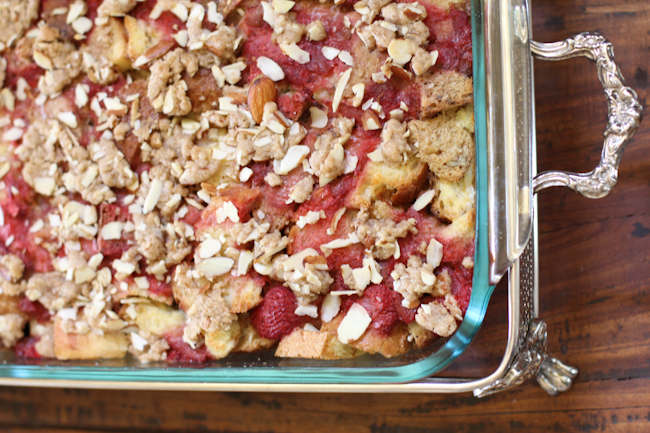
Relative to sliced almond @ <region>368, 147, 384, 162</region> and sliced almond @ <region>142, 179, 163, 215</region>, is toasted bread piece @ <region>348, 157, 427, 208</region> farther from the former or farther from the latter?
sliced almond @ <region>142, 179, 163, 215</region>

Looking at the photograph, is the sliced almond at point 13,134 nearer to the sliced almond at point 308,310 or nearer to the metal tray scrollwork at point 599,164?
the sliced almond at point 308,310

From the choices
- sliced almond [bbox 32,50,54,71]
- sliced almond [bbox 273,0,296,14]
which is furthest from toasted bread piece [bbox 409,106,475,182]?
sliced almond [bbox 32,50,54,71]

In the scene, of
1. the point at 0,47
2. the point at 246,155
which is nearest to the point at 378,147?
the point at 246,155

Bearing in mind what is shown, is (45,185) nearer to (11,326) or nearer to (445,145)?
(11,326)

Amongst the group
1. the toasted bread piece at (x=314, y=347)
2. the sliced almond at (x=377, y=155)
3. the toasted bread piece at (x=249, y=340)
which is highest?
the sliced almond at (x=377, y=155)

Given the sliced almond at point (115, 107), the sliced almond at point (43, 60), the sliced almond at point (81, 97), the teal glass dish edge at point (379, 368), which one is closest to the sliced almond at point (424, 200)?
the teal glass dish edge at point (379, 368)

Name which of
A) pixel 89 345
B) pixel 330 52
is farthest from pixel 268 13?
pixel 89 345
